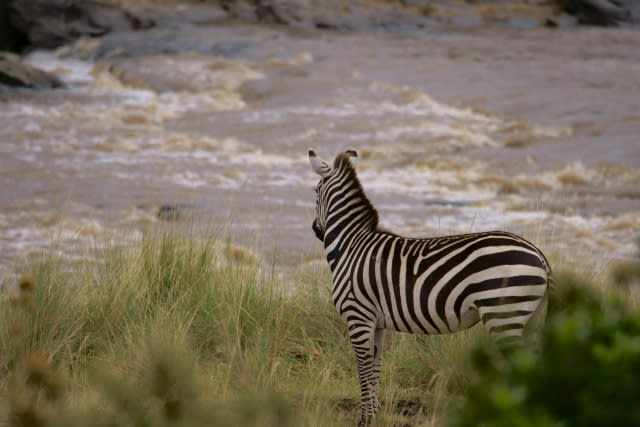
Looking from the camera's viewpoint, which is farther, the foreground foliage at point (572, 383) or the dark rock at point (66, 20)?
the dark rock at point (66, 20)

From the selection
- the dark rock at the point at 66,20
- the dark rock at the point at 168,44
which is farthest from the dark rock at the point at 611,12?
the dark rock at the point at 66,20

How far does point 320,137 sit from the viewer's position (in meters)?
21.0

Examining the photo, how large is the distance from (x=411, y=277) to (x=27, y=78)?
85.1 feet

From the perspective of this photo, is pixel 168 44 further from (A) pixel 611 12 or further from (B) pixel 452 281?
(B) pixel 452 281

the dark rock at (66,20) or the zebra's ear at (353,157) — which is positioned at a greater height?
the zebra's ear at (353,157)

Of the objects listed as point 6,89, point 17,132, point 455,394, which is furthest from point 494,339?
point 6,89

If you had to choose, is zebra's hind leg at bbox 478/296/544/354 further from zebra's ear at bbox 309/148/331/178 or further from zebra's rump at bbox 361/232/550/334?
zebra's ear at bbox 309/148/331/178

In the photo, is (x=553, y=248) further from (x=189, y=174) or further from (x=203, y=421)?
(x=189, y=174)

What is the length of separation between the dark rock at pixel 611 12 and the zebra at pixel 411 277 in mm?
32757

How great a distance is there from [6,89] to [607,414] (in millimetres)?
28538

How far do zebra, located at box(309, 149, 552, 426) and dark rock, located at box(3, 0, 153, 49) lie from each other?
106ft

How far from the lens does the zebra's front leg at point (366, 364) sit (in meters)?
4.79

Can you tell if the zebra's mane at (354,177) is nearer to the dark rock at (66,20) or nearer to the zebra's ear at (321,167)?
the zebra's ear at (321,167)

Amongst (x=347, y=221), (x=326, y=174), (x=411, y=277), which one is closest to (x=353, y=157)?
(x=326, y=174)
